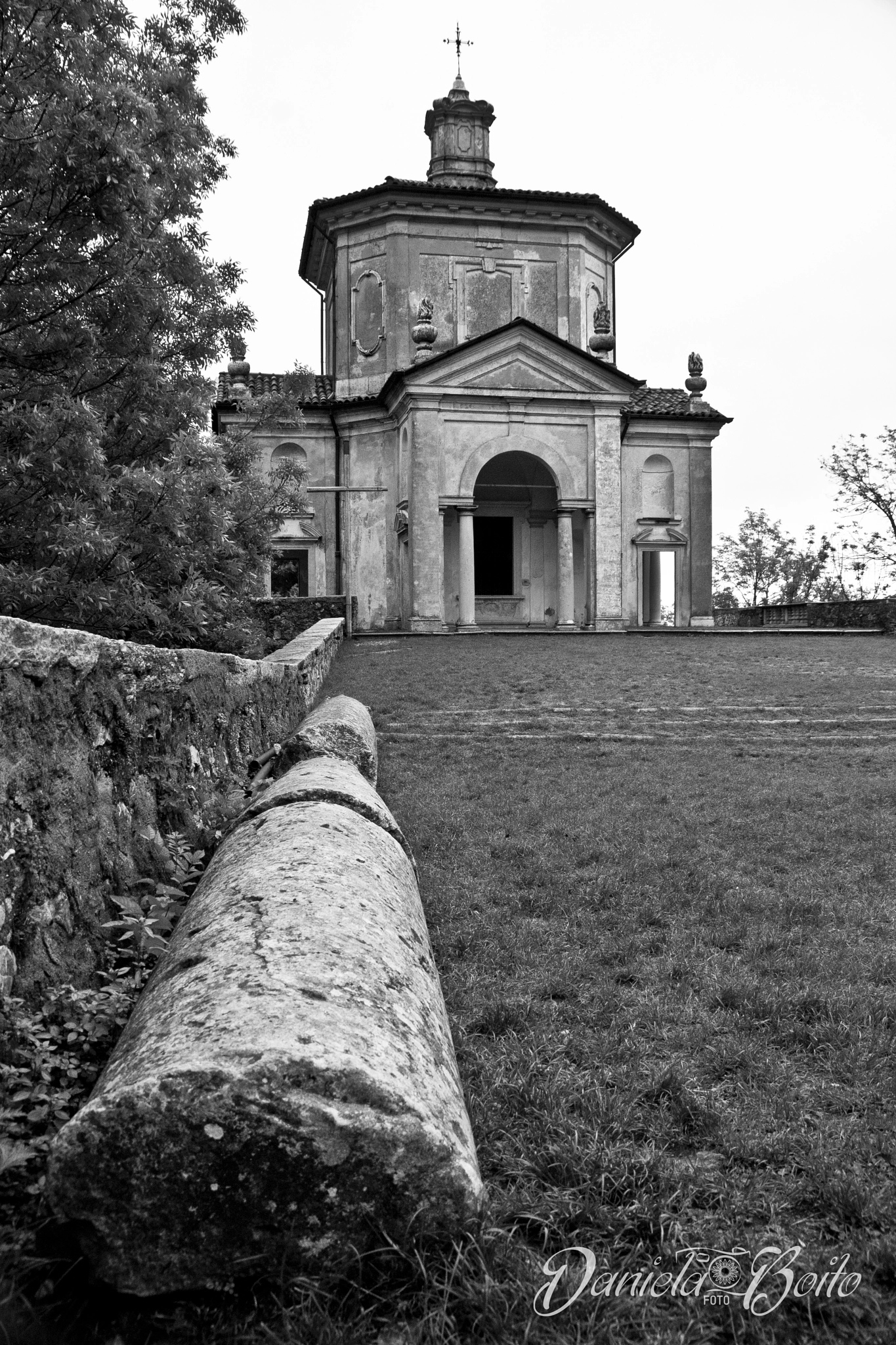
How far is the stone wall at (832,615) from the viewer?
26.6m

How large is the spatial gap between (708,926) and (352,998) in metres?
2.51

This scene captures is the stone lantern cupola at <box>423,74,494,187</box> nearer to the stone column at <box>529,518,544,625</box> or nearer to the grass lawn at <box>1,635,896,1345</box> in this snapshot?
the stone column at <box>529,518,544,625</box>

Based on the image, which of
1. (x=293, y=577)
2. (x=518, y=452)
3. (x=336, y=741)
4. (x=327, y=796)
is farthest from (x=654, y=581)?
(x=327, y=796)

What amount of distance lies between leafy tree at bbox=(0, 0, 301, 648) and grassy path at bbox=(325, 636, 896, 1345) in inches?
91.7

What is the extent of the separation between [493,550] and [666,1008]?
81.9 feet

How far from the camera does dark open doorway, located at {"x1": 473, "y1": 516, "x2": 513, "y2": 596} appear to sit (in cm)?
2761

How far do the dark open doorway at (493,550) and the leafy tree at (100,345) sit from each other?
19.2 meters

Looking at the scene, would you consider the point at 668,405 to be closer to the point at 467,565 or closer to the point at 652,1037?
the point at 467,565

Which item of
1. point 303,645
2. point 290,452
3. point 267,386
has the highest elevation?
point 267,386

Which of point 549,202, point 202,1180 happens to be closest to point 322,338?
point 549,202

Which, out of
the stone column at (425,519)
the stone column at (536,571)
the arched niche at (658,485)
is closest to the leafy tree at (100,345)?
the stone column at (425,519)

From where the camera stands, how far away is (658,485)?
27.2 meters

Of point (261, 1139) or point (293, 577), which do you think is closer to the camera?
point (261, 1139)

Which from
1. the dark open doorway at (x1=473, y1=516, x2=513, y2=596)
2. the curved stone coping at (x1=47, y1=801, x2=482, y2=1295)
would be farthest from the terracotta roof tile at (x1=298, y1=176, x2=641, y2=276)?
the curved stone coping at (x1=47, y1=801, x2=482, y2=1295)
